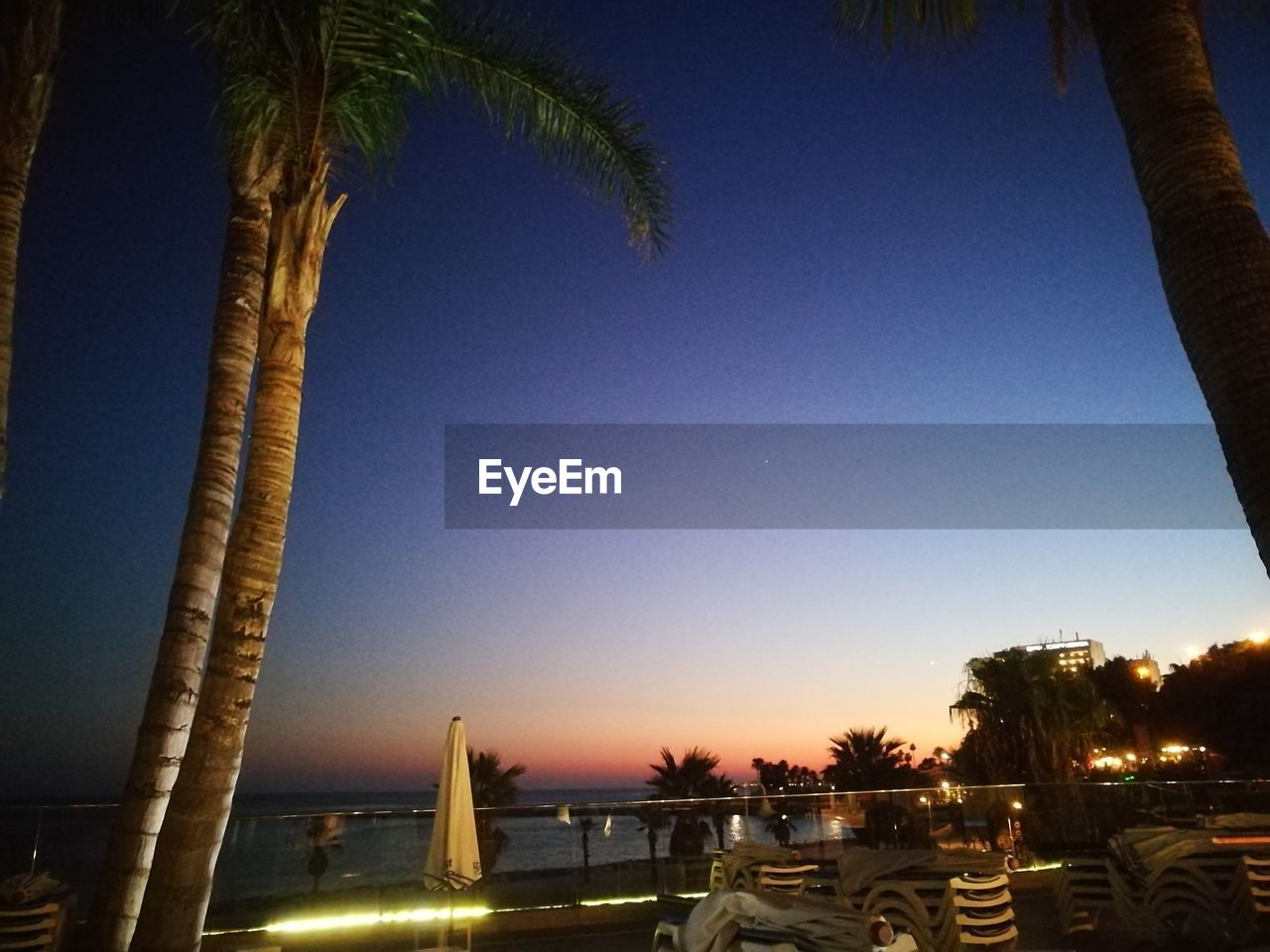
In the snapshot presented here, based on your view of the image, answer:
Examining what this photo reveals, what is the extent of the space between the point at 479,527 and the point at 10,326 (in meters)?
Answer: 4.57

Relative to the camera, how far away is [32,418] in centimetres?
1567

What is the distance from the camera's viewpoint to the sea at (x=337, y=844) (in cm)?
834

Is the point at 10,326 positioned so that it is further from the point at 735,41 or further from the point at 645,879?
the point at 645,879

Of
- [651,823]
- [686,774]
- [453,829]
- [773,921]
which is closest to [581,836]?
[651,823]

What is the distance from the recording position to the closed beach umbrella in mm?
7801

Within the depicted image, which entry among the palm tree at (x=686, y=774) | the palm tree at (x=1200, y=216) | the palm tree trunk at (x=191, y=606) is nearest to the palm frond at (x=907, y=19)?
the palm tree at (x=1200, y=216)

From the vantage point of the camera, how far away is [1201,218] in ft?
12.3

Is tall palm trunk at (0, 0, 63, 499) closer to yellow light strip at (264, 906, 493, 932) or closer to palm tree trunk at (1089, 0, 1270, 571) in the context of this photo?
palm tree trunk at (1089, 0, 1270, 571)

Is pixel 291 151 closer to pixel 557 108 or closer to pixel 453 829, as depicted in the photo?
pixel 557 108

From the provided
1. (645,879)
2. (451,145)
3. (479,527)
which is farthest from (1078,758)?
(451,145)

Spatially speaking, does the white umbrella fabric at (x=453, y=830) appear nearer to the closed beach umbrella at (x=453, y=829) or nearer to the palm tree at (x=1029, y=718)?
the closed beach umbrella at (x=453, y=829)

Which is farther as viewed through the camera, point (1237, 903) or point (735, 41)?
point (735, 41)

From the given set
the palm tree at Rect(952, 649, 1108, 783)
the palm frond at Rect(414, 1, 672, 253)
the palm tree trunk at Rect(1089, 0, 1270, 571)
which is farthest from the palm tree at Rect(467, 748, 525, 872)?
the palm tree trunk at Rect(1089, 0, 1270, 571)

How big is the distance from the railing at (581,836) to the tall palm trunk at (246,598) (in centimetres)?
330
